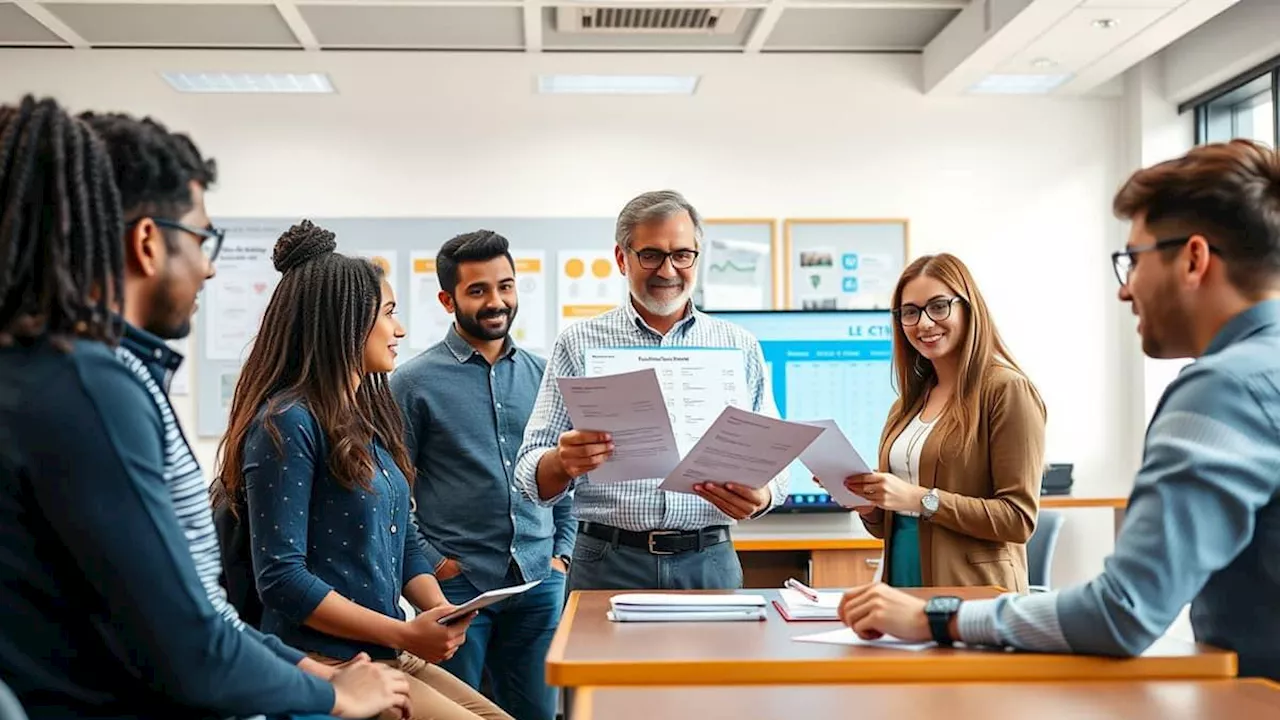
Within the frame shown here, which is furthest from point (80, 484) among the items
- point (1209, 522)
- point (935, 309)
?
point (935, 309)

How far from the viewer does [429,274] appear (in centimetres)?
519

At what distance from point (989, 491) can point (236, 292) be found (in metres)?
3.69

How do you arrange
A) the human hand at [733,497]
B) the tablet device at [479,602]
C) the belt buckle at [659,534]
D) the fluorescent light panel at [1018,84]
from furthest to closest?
the fluorescent light panel at [1018,84] → the belt buckle at [659,534] → the human hand at [733,497] → the tablet device at [479,602]

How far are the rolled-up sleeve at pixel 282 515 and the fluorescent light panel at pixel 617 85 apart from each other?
3493mm

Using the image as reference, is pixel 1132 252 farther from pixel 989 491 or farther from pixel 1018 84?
pixel 1018 84

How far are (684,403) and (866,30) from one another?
9.89 feet

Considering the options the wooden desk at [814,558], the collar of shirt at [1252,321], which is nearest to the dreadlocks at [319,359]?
the collar of shirt at [1252,321]

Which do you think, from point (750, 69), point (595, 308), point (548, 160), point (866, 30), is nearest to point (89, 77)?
point (548, 160)

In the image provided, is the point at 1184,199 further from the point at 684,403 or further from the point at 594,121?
the point at 594,121

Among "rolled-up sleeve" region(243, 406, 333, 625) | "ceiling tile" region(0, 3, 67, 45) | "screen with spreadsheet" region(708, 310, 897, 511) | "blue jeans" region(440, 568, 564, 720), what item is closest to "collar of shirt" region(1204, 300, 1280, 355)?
"rolled-up sleeve" region(243, 406, 333, 625)

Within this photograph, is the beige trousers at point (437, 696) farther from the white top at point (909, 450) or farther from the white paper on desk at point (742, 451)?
the white top at point (909, 450)

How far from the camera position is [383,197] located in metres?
5.23

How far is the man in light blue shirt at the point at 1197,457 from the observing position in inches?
58.4

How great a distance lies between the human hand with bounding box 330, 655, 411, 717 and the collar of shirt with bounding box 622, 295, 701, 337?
4.15 ft
